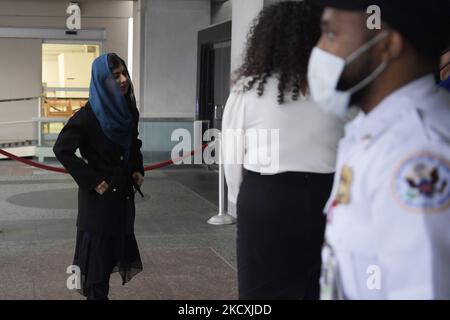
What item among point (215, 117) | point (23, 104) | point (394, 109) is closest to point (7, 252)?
point (394, 109)

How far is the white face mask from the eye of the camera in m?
1.32

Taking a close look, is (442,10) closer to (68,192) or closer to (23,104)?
(68,192)

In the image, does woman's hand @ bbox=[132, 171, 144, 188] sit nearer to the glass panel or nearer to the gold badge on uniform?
the gold badge on uniform

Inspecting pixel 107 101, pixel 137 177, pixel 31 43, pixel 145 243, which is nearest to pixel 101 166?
pixel 137 177

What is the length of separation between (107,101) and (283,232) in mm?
1774

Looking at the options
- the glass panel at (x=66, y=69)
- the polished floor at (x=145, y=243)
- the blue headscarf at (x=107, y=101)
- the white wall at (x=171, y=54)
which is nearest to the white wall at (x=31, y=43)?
the glass panel at (x=66, y=69)

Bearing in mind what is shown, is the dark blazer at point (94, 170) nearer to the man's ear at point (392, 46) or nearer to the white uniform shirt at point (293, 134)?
the white uniform shirt at point (293, 134)

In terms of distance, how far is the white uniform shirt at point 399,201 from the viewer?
1.18 meters

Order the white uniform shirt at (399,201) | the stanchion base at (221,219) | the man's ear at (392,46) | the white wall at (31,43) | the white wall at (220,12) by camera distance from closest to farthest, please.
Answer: the white uniform shirt at (399,201)
the man's ear at (392,46)
the stanchion base at (221,219)
the white wall at (220,12)
the white wall at (31,43)

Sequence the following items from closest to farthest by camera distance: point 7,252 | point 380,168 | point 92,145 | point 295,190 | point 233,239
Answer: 1. point 380,168
2. point 295,190
3. point 92,145
4. point 7,252
5. point 233,239

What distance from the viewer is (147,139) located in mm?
13875

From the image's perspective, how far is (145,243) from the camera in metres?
6.29

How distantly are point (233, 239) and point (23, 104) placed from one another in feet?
39.3

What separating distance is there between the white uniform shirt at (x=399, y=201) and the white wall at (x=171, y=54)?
12.5 m
